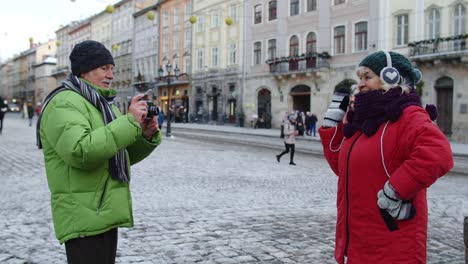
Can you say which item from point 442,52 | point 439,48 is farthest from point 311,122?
point 442,52

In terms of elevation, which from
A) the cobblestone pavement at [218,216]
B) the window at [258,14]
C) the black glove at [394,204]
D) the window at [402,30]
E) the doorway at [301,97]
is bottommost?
the cobblestone pavement at [218,216]

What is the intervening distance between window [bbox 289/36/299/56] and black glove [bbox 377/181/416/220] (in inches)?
1305

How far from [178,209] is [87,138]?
16.2ft

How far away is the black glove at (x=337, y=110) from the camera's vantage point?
121 inches

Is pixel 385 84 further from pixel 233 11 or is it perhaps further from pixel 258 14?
pixel 233 11

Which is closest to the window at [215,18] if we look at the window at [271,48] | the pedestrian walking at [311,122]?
the window at [271,48]

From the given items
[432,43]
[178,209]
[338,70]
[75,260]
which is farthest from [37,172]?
[338,70]

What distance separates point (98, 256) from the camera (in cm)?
259

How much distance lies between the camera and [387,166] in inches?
102

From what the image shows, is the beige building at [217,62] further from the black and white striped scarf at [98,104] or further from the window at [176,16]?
the black and white striped scarf at [98,104]

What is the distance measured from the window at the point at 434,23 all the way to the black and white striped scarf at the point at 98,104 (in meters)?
26.6

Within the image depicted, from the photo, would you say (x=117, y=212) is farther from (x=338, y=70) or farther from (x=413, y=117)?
(x=338, y=70)

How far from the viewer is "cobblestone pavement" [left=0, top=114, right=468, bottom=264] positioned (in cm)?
503

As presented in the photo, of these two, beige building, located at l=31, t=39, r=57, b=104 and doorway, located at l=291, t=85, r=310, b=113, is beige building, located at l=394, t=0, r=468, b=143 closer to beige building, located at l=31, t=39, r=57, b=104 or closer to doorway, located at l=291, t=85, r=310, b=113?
doorway, located at l=291, t=85, r=310, b=113
